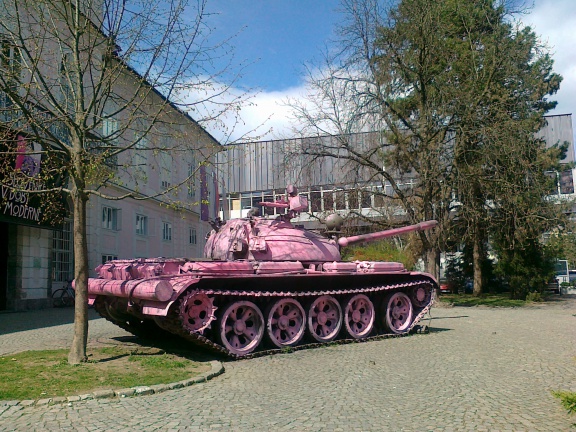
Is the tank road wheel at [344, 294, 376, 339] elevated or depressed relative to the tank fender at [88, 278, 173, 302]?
depressed

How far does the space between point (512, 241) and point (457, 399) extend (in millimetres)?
16511

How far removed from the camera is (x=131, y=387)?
684 centimetres

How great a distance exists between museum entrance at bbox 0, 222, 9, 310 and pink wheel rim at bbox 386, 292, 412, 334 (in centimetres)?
1289

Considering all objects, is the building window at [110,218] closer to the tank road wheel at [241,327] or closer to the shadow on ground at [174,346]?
the shadow on ground at [174,346]

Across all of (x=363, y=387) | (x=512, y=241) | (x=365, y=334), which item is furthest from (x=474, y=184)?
(x=363, y=387)

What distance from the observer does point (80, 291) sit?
8.59 m

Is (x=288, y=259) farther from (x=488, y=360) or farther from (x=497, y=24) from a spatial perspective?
(x=497, y=24)

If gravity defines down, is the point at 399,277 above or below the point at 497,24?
below

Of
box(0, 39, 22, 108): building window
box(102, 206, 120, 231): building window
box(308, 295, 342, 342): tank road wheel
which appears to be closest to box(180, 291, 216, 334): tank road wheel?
box(308, 295, 342, 342): tank road wheel

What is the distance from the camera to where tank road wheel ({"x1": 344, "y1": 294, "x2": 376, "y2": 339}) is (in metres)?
11.5

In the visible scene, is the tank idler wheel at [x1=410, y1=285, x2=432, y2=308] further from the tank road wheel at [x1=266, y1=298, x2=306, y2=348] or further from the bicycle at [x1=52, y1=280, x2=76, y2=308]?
the bicycle at [x1=52, y1=280, x2=76, y2=308]

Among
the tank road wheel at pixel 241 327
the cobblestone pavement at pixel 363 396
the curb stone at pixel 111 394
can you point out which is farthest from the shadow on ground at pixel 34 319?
the curb stone at pixel 111 394

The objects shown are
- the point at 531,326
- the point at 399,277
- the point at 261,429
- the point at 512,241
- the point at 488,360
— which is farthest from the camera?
the point at 512,241

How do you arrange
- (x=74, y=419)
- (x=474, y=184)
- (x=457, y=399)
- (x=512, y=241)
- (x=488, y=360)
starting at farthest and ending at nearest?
(x=512, y=241) < (x=474, y=184) < (x=488, y=360) < (x=457, y=399) < (x=74, y=419)
